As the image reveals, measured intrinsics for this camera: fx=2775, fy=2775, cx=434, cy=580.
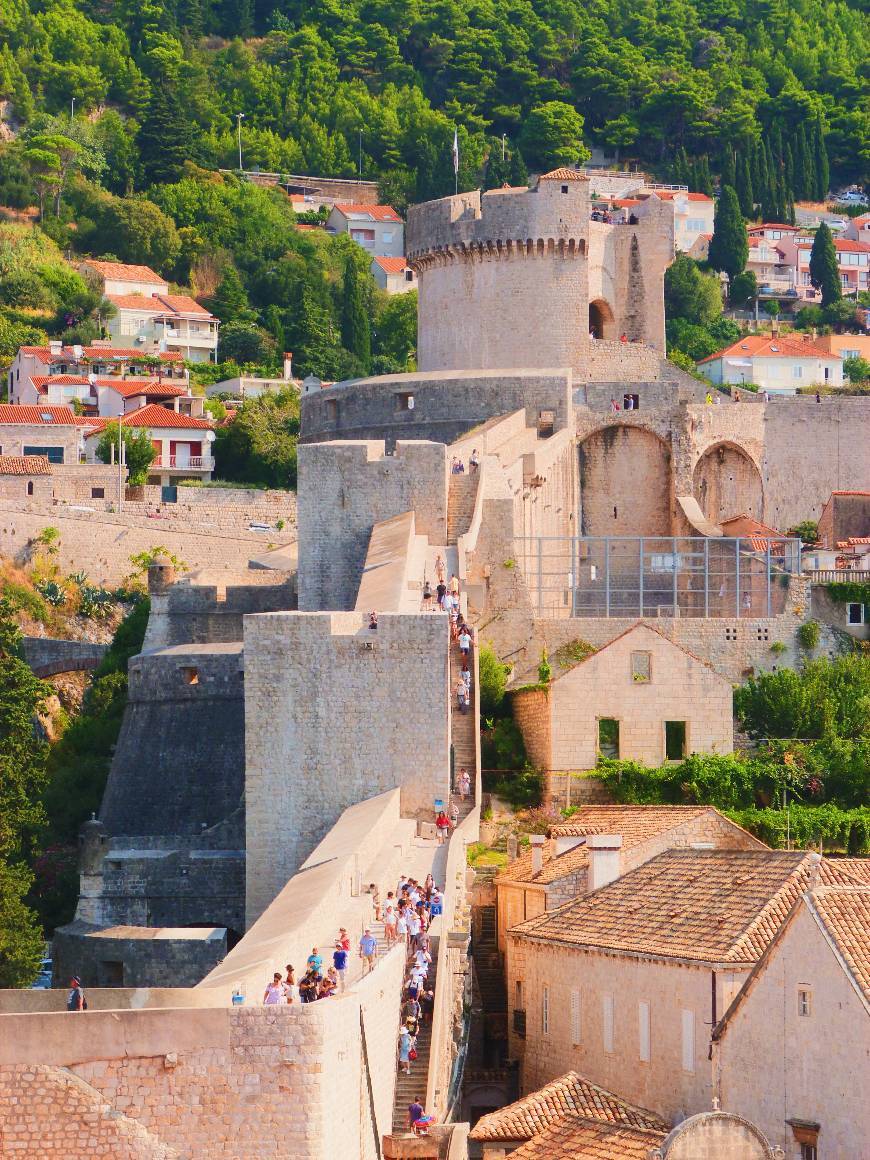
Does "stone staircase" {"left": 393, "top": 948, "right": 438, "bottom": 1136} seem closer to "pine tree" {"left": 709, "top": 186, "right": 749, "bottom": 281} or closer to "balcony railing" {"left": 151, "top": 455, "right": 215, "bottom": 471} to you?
"balcony railing" {"left": 151, "top": 455, "right": 215, "bottom": 471}

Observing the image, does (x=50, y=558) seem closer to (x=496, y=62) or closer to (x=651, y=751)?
(x=651, y=751)

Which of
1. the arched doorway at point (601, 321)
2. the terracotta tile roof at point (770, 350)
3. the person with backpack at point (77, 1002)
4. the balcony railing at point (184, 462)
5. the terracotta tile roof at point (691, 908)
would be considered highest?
the terracotta tile roof at point (770, 350)

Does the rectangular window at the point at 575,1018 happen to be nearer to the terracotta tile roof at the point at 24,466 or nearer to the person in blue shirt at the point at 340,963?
the person in blue shirt at the point at 340,963

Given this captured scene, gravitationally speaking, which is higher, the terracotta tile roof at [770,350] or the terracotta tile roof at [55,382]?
the terracotta tile roof at [770,350]

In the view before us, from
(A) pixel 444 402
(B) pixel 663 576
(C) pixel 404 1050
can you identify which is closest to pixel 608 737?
(B) pixel 663 576

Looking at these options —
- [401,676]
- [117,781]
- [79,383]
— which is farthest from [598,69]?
[401,676]

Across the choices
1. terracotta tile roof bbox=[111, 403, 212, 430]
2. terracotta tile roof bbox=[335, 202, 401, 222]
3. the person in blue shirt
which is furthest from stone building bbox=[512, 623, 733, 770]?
terracotta tile roof bbox=[335, 202, 401, 222]

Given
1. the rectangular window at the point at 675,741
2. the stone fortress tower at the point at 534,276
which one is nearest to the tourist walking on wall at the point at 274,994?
the rectangular window at the point at 675,741

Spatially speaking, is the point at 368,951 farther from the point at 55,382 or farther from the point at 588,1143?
the point at 55,382
